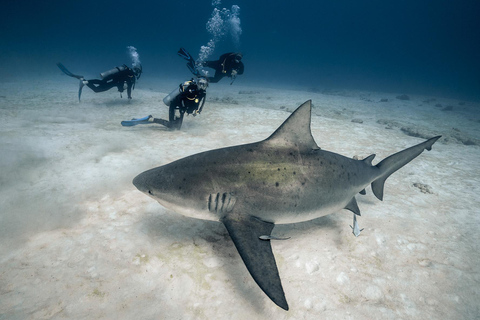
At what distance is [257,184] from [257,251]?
78cm

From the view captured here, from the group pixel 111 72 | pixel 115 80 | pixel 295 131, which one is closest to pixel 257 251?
pixel 295 131

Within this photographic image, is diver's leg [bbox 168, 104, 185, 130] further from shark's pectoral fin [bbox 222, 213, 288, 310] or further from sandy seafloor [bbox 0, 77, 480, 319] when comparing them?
shark's pectoral fin [bbox 222, 213, 288, 310]

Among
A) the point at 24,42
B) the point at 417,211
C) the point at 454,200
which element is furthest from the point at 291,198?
the point at 24,42

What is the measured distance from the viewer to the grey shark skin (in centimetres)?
246

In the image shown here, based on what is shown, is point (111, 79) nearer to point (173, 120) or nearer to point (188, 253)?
point (173, 120)

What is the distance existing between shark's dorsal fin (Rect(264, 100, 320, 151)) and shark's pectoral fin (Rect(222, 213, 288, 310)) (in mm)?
1086

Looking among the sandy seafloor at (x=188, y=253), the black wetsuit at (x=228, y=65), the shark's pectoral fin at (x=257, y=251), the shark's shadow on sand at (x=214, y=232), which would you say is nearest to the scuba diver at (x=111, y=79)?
the black wetsuit at (x=228, y=65)

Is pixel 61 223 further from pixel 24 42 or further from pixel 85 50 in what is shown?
pixel 85 50

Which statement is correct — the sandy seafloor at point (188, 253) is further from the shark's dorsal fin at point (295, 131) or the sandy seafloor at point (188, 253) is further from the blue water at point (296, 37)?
the blue water at point (296, 37)

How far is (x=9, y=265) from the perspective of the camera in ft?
7.54

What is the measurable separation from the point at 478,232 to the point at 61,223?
22.1 ft

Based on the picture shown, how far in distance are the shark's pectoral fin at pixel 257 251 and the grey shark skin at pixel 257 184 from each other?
0.04ft

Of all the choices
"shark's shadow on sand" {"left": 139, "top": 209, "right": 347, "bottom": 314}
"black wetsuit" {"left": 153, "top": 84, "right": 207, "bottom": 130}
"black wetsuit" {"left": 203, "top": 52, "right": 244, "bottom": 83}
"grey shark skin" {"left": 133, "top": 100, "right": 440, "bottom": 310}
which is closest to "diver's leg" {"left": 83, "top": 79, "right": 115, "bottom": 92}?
"black wetsuit" {"left": 203, "top": 52, "right": 244, "bottom": 83}

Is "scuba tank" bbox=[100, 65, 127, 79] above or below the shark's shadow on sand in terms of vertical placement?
above
